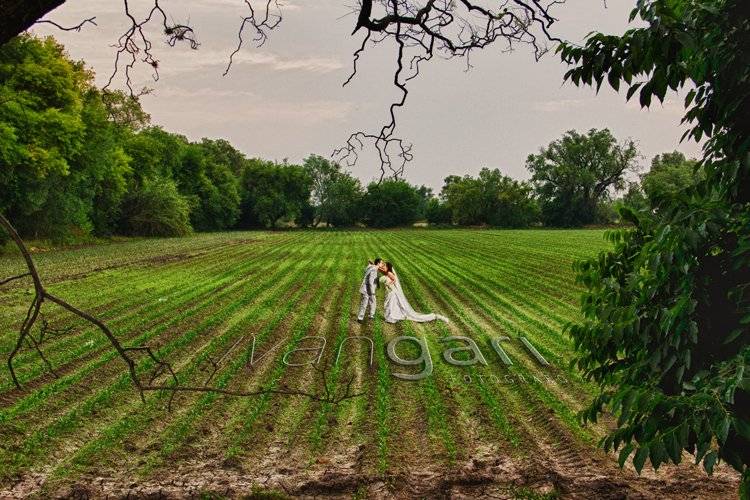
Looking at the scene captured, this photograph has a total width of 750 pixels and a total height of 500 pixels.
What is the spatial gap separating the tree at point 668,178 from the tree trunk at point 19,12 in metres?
2.52

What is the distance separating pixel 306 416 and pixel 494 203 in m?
88.9

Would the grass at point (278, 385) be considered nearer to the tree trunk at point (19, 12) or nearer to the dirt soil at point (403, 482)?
the dirt soil at point (403, 482)

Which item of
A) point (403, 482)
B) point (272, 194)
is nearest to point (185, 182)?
point (272, 194)

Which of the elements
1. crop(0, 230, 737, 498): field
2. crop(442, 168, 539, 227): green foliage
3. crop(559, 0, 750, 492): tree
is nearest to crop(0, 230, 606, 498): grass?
crop(0, 230, 737, 498): field

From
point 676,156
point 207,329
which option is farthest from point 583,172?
point 207,329

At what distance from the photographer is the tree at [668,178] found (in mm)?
2949

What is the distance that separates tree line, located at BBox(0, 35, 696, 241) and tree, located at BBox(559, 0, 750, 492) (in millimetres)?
418

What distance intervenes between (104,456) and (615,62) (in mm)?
6532

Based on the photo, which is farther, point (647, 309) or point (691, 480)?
point (691, 480)

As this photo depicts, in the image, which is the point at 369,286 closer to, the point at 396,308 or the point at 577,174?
the point at 396,308

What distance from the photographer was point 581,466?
6.06 meters

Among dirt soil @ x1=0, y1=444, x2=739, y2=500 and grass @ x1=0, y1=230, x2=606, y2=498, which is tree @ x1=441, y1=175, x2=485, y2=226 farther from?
dirt soil @ x1=0, y1=444, x2=739, y2=500

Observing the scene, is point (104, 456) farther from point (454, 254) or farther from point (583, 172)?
point (583, 172)

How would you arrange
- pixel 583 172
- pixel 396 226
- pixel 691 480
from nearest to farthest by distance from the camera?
pixel 691 480 → pixel 396 226 → pixel 583 172
